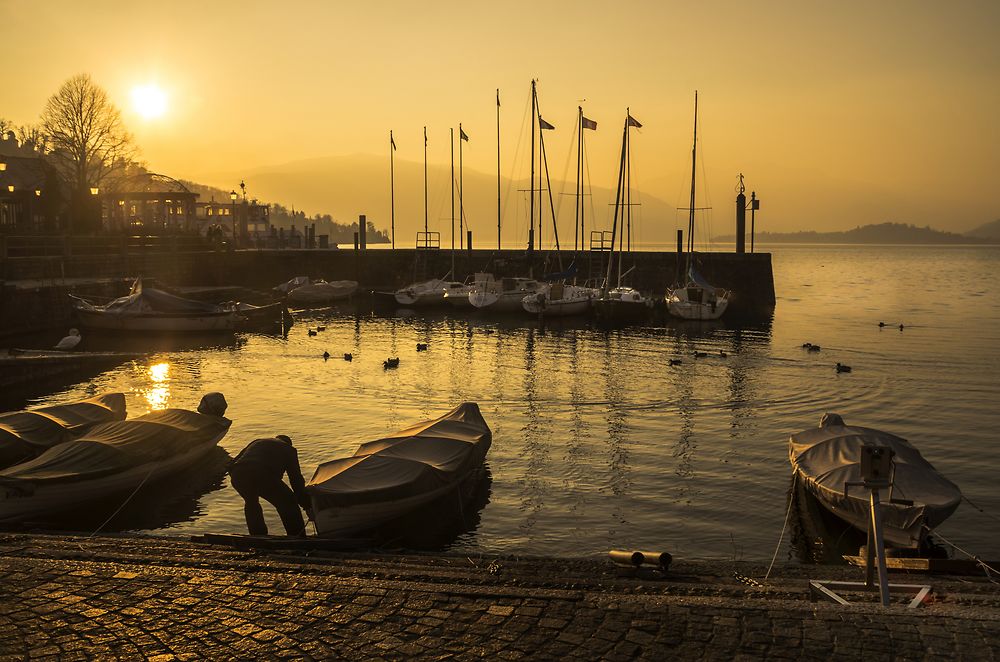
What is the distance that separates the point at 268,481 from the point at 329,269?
72167mm

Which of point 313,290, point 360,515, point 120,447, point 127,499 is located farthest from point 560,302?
point 360,515

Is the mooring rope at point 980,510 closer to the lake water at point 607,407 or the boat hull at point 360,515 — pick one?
the lake water at point 607,407

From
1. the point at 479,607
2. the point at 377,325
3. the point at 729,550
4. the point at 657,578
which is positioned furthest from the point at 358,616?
the point at 377,325

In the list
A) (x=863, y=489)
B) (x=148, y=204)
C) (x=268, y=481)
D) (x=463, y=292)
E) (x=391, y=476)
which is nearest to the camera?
(x=268, y=481)

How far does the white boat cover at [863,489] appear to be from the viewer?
14656 millimetres

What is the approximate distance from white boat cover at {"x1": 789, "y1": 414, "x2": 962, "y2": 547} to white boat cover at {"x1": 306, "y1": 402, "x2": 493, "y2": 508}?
23.7 ft

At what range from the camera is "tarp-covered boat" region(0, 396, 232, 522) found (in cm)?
1562

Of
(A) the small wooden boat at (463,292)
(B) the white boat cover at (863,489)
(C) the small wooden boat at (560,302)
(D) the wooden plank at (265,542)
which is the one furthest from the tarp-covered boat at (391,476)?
(A) the small wooden boat at (463,292)

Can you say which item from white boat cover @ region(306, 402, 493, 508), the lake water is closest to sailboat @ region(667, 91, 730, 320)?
the lake water

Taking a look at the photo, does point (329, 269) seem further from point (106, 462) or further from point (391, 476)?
point (391, 476)

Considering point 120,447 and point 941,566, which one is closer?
point 941,566

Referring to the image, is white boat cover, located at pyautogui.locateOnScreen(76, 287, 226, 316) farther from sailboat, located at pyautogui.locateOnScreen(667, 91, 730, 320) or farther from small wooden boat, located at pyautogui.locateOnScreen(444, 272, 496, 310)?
sailboat, located at pyautogui.locateOnScreen(667, 91, 730, 320)

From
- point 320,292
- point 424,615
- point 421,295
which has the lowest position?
point 424,615

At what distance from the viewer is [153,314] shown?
47312mm
